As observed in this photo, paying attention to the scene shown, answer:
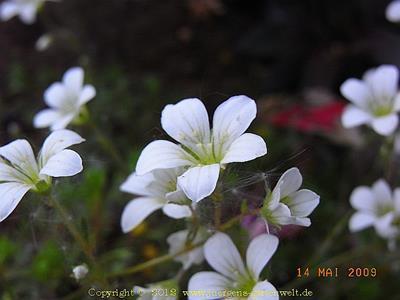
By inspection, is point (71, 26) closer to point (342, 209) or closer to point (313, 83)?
point (313, 83)

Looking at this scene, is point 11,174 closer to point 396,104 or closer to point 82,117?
point 82,117

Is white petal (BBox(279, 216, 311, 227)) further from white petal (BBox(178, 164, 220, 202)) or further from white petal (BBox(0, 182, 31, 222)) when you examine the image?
white petal (BBox(0, 182, 31, 222))

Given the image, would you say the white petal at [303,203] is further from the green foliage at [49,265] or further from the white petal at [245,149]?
the green foliage at [49,265]

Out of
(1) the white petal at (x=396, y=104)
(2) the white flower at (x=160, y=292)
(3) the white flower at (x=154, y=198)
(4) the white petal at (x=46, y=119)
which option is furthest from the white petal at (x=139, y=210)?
(1) the white petal at (x=396, y=104)

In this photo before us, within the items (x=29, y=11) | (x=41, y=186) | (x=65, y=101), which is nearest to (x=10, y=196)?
(x=41, y=186)

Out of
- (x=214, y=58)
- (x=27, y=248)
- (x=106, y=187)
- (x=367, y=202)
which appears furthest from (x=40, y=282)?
(x=214, y=58)

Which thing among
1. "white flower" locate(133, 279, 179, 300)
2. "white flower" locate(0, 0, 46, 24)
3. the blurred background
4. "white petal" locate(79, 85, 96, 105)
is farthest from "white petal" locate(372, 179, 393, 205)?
"white flower" locate(0, 0, 46, 24)
